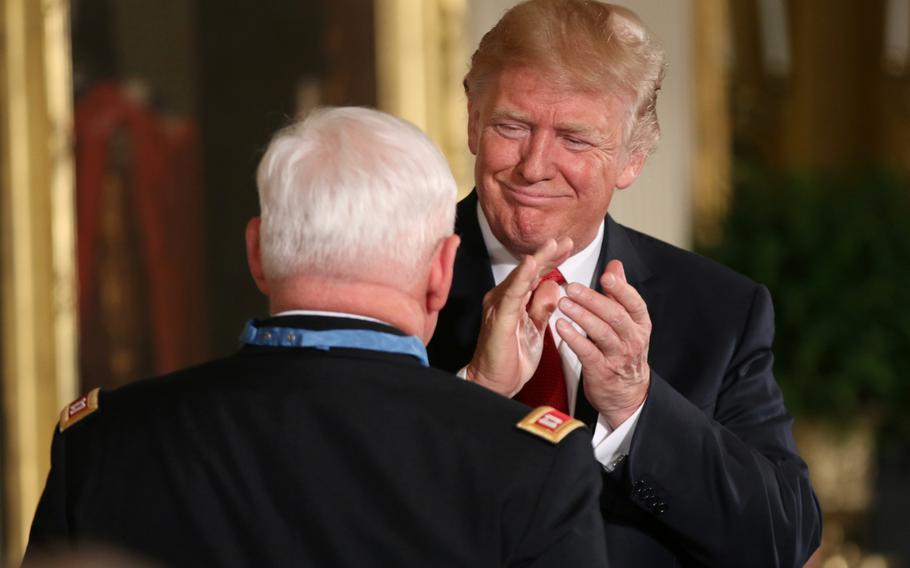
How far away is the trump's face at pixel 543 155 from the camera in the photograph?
104 inches

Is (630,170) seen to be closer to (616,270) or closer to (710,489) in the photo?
(616,270)

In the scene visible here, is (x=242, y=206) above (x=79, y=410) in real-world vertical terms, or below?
below

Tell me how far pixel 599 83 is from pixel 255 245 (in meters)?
0.81

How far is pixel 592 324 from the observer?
2367mm

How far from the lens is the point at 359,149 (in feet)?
6.61

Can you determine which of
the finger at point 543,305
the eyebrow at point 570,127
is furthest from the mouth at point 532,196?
the finger at point 543,305

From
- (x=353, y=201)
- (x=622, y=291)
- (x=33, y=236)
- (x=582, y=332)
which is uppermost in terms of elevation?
(x=353, y=201)

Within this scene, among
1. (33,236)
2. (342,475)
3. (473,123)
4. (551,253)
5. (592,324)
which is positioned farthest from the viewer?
(33,236)

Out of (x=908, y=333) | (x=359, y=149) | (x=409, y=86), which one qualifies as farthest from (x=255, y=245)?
(x=908, y=333)

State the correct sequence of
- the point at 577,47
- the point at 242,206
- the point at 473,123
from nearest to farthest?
the point at 577,47
the point at 473,123
the point at 242,206

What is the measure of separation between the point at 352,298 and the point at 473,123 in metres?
0.83

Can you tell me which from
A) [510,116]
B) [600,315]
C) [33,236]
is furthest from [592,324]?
[33,236]

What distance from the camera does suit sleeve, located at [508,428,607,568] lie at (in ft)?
6.35

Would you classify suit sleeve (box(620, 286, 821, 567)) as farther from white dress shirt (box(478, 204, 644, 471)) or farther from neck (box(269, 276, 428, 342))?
neck (box(269, 276, 428, 342))
